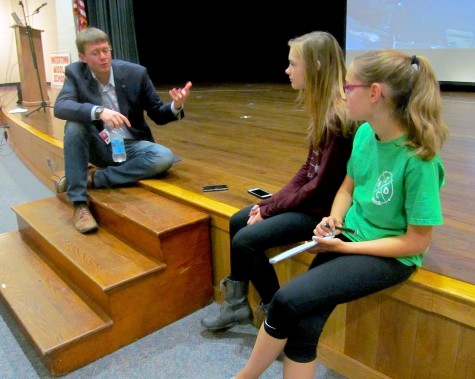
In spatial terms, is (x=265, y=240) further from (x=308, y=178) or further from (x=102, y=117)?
(x=102, y=117)

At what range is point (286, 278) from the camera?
1.54 m

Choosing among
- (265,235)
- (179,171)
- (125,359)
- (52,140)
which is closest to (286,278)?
(265,235)

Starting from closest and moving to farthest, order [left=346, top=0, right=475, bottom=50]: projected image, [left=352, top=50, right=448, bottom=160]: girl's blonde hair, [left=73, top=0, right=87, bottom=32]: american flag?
[left=352, top=50, right=448, bottom=160]: girl's blonde hair, [left=346, top=0, right=475, bottom=50]: projected image, [left=73, top=0, right=87, bottom=32]: american flag

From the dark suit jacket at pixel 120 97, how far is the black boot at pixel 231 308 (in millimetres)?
965

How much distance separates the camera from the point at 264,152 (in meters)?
2.58

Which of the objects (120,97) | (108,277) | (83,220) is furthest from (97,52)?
(108,277)

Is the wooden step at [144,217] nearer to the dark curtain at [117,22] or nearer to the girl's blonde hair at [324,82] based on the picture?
the girl's blonde hair at [324,82]

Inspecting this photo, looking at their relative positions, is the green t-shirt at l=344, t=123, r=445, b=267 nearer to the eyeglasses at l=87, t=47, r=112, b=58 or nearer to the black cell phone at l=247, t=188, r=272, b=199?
the black cell phone at l=247, t=188, r=272, b=199

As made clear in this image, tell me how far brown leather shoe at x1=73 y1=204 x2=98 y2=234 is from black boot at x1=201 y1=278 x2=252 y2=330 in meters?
0.66

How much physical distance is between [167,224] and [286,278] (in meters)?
0.49

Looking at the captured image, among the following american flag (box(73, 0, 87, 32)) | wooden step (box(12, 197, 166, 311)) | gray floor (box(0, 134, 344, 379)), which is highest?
american flag (box(73, 0, 87, 32))

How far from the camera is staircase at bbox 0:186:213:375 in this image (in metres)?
1.51

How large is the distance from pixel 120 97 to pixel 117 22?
13.8 ft

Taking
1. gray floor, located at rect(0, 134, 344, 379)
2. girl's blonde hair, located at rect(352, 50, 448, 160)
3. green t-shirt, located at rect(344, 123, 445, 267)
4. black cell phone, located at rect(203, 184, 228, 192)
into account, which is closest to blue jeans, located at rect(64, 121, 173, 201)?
black cell phone, located at rect(203, 184, 228, 192)
